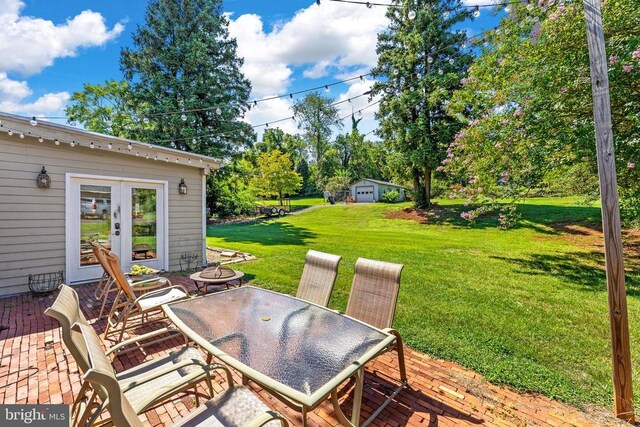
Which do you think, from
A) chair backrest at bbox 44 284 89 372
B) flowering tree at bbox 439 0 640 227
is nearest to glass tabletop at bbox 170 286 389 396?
chair backrest at bbox 44 284 89 372

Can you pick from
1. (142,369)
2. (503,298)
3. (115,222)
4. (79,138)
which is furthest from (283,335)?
(79,138)

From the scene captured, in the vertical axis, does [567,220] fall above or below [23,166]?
below

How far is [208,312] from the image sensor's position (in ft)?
8.81

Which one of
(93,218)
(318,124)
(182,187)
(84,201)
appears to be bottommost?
(93,218)

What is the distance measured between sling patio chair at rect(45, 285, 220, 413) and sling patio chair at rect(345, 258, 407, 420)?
153 centimetres

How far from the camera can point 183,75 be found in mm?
14977

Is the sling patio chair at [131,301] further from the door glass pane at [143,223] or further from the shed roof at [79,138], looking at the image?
the shed roof at [79,138]

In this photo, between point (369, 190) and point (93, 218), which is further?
point (369, 190)

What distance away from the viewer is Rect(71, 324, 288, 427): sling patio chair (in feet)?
3.95

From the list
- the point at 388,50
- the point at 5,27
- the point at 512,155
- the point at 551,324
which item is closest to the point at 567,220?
the point at 512,155

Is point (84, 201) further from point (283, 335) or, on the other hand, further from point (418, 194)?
point (418, 194)

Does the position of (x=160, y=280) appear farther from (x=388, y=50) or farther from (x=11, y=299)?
(x=388, y=50)

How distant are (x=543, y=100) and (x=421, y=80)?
1229 cm

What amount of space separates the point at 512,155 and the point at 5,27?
1301 centimetres
